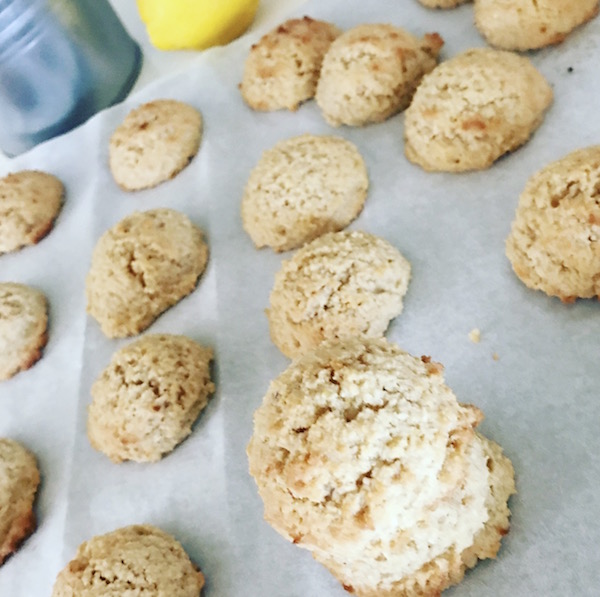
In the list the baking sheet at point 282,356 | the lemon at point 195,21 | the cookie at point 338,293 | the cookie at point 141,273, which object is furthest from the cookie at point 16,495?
the lemon at point 195,21

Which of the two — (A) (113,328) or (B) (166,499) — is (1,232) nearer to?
(A) (113,328)

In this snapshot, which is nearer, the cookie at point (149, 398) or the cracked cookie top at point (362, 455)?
the cracked cookie top at point (362, 455)

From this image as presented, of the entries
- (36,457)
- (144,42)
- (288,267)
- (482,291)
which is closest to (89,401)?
(36,457)

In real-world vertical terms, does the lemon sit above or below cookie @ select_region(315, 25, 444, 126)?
above

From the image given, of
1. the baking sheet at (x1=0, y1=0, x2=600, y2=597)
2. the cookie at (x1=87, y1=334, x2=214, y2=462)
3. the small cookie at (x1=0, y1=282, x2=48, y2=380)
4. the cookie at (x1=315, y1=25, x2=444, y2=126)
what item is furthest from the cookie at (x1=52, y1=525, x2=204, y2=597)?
the cookie at (x1=315, y1=25, x2=444, y2=126)

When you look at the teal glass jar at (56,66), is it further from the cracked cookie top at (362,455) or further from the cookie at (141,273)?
the cracked cookie top at (362,455)

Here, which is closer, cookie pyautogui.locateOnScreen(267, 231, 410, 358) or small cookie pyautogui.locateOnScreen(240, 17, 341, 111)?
cookie pyautogui.locateOnScreen(267, 231, 410, 358)

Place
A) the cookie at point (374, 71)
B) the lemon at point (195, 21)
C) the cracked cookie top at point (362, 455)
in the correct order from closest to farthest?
1. the cracked cookie top at point (362, 455)
2. the cookie at point (374, 71)
3. the lemon at point (195, 21)

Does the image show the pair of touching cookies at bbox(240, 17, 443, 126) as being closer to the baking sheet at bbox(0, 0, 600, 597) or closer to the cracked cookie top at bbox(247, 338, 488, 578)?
the baking sheet at bbox(0, 0, 600, 597)
